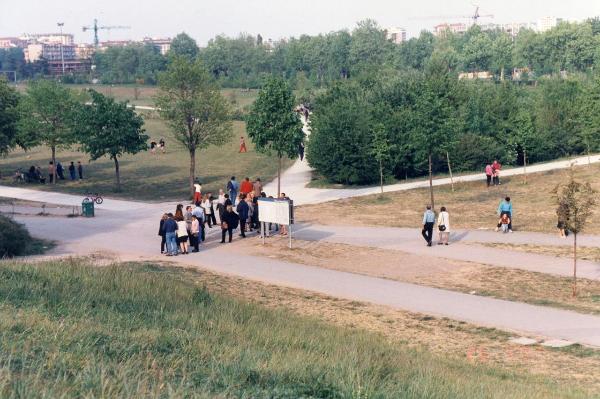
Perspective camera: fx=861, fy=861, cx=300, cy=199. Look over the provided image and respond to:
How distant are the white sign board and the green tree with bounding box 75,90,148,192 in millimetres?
14516

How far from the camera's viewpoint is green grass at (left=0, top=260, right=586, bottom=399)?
847cm

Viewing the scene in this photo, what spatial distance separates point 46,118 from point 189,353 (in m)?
33.1

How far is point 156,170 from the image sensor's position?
145 feet

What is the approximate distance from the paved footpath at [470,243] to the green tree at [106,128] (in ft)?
41.9

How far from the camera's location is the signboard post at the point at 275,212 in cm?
2261

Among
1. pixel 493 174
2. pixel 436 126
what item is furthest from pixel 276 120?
pixel 493 174

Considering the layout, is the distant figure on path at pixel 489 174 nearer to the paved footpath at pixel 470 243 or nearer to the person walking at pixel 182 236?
the paved footpath at pixel 470 243

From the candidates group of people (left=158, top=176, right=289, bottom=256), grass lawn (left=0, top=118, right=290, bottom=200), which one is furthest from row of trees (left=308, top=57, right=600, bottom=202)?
group of people (left=158, top=176, right=289, bottom=256)

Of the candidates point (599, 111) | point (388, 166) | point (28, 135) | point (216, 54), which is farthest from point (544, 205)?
point (216, 54)

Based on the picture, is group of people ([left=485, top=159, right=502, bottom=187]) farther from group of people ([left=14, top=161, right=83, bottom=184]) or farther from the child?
group of people ([left=14, top=161, right=83, bottom=184])

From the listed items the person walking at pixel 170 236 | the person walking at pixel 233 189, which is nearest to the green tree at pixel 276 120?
the person walking at pixel 233 189

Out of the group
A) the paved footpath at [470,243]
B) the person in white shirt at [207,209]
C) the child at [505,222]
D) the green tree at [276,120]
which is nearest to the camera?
the paved footpath at [470,243]

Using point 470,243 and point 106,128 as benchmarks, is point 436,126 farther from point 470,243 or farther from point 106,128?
point 106,128

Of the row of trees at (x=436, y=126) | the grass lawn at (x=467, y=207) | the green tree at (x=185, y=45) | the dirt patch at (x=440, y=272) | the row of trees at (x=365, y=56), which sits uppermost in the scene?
the green tree at (x=185, y=45)
